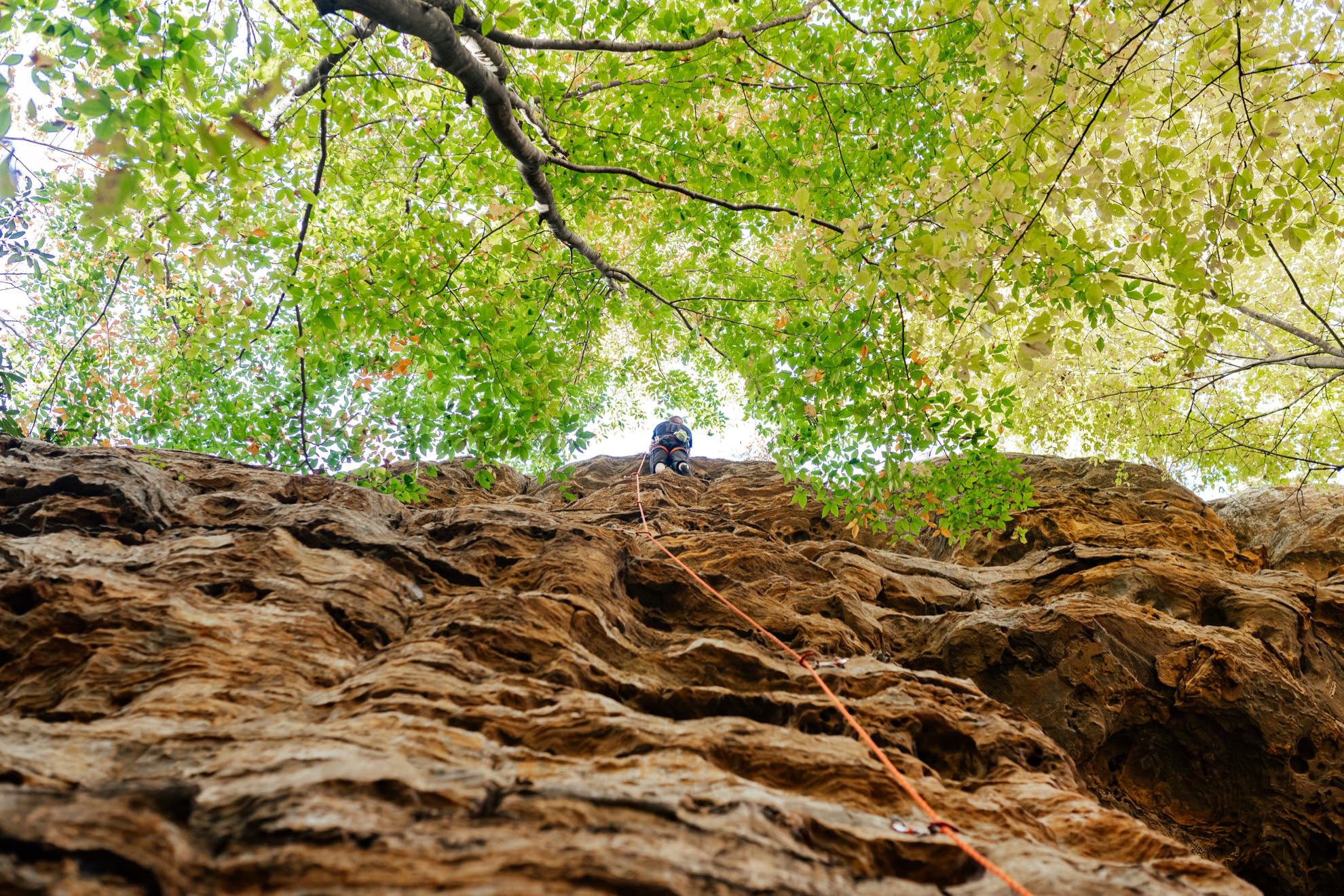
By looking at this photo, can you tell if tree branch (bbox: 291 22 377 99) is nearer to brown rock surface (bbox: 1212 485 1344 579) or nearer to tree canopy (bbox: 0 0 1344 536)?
tree canopy (bbox: 0 0 1344 536)

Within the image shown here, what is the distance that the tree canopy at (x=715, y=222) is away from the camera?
4.87m

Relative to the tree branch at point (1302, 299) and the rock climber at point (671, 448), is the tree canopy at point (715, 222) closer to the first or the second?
the tree branch at point (1302, 299)

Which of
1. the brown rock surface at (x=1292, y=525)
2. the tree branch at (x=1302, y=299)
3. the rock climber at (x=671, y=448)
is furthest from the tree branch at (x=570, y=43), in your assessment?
the brown rock surface at (x=1292, y=525)

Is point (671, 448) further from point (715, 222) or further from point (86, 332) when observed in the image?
point (86, 332)

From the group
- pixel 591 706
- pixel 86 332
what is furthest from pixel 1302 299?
pixel 86 332

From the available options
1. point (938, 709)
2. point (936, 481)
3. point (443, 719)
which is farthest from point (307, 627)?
point (936, 481)

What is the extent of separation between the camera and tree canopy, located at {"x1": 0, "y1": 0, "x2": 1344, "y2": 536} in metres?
4.87

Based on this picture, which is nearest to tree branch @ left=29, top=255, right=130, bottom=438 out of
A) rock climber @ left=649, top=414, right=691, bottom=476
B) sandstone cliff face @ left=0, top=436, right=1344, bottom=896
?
sandstone cliff face @ left=0, top=436, right=1344, bottom=896

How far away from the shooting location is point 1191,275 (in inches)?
192

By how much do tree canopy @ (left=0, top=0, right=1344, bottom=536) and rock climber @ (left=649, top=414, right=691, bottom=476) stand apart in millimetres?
1861

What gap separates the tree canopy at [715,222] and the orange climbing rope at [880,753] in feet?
8.29

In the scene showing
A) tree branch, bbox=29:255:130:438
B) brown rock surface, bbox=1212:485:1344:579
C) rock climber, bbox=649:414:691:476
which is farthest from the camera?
rock climber, bbox=649:414:691:476

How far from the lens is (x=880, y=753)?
436 cm

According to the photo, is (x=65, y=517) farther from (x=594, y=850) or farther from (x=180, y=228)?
(x=594, y=850)
